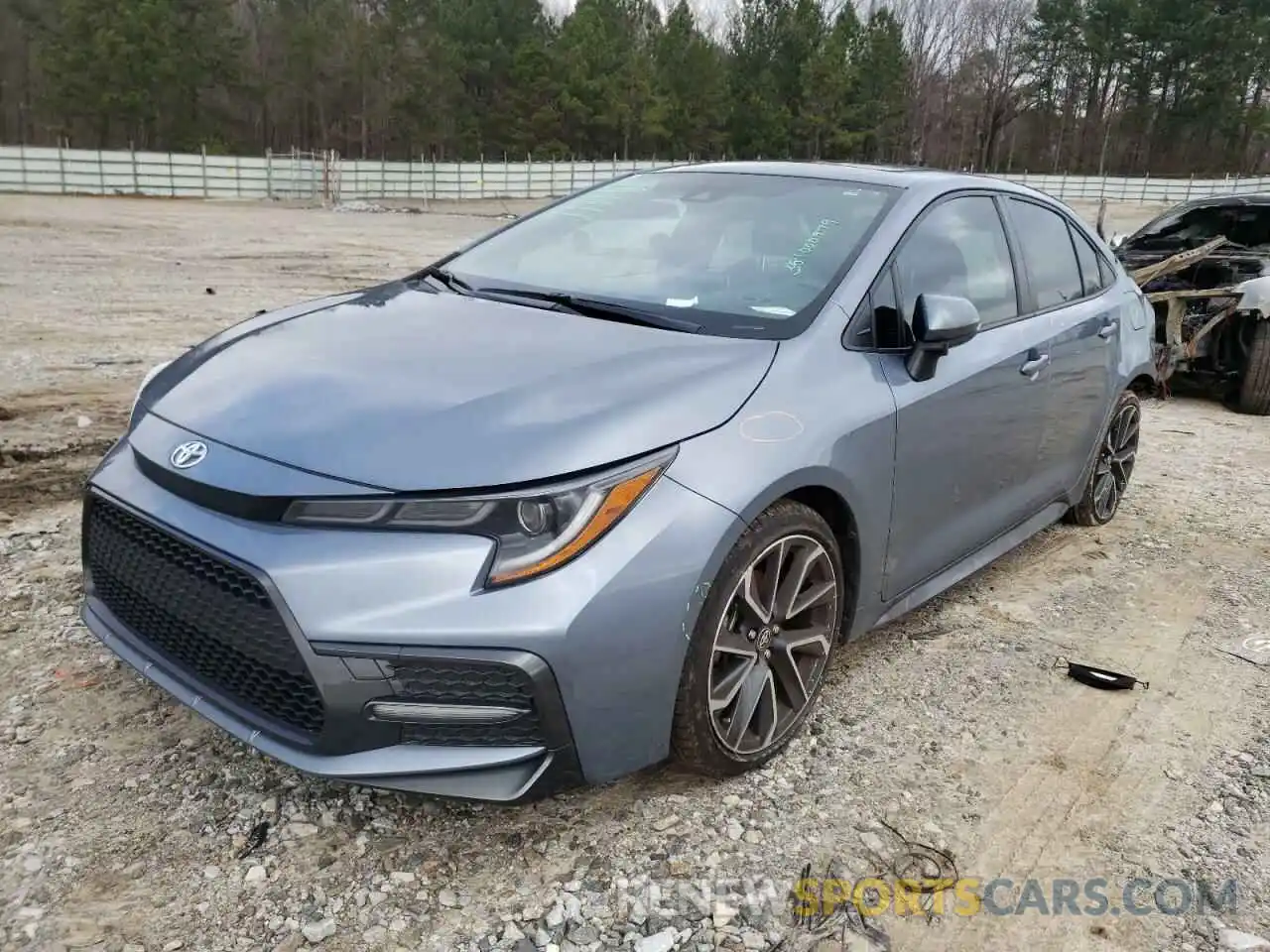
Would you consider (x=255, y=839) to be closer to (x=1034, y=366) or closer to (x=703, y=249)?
(x=703, y=249)

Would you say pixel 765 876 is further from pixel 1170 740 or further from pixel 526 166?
pixel 526 166

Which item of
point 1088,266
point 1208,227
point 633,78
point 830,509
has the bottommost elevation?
point 830,509

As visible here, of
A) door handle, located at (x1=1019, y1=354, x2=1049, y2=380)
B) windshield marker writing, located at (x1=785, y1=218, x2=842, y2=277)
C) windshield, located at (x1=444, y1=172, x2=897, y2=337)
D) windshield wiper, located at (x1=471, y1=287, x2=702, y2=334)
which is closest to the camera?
windshield wiper, located at (x1=471, y1=287, x2=702, y2=334)

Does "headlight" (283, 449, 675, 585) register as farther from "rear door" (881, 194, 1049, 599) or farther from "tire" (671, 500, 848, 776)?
"rear door" (881, 194, 1049, 599)

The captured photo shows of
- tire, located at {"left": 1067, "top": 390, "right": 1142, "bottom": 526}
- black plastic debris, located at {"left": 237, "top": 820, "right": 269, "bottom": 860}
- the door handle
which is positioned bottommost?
black plastic debris, located at {"left": 237, "top": 820, "right": 269, "bottom": 860}

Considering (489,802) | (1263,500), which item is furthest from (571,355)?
(1263,500)

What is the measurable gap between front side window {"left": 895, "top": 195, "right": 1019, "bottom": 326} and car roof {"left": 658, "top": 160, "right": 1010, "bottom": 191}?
95 mm

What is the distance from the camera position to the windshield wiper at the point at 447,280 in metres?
3.49

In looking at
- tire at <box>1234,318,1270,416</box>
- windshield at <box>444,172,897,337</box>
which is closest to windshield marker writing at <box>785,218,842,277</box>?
windshield at <box>444,172,897,337</box>

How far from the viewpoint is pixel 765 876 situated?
244 centimetres

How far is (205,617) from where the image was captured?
2.33 metres

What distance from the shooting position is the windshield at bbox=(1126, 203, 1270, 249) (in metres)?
8.52

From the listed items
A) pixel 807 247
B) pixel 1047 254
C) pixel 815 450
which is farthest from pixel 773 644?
pixel 1047 254

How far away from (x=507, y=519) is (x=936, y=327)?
4.84 feet
